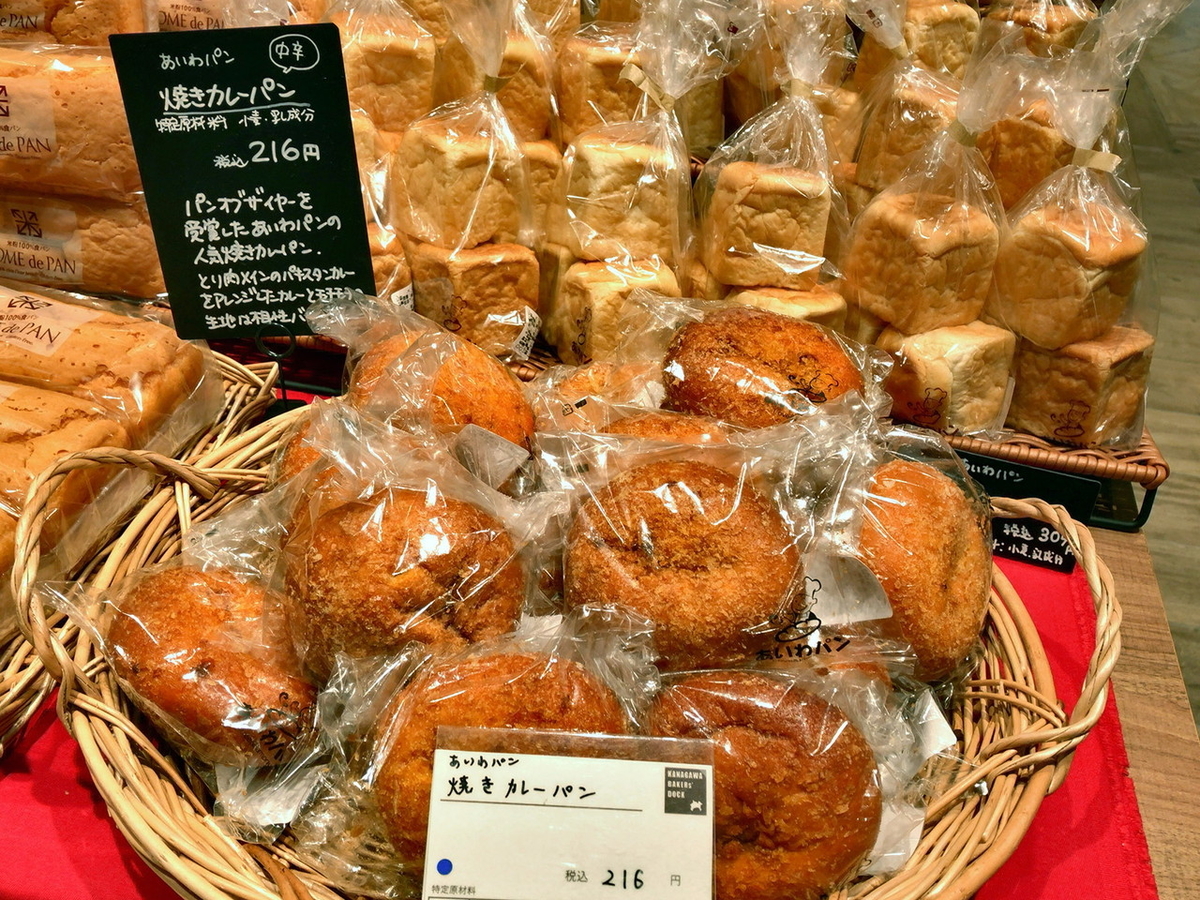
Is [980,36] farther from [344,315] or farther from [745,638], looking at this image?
[745,638]

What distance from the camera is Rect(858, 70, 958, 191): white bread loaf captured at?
229cm

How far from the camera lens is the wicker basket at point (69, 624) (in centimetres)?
147

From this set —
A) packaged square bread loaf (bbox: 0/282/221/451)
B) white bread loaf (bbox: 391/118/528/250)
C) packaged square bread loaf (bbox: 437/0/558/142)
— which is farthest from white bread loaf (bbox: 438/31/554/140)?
packaged square bread loaf (bbox: 0/282/221/451)

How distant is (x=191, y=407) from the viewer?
2.08m

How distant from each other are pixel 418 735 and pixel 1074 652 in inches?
56.9

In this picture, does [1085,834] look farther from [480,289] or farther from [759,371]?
[480,289]

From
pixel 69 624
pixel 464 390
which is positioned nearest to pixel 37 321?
pixel 69 624

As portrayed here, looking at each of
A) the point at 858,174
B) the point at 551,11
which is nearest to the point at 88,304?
the point at 551,11

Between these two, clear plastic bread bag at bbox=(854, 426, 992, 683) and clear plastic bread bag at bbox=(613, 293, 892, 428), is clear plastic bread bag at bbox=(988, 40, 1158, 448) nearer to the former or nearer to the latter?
clear plastic bread bag at bbox=(613, 293, 892, 428)

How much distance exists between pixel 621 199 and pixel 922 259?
747 mm

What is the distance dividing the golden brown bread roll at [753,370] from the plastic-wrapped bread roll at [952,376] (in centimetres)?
56

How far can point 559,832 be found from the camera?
39.3 inches

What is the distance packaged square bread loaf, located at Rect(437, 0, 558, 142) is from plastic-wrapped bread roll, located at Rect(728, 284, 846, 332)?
0.78m

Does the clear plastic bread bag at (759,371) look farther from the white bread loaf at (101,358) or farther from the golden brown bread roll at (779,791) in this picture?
the white bread loaf at (101,358)
